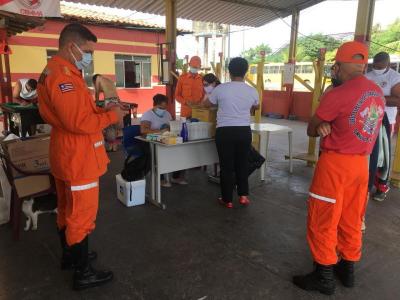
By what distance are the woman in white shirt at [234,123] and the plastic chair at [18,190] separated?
1775mm

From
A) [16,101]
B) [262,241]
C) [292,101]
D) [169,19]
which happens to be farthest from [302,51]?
[262,241]

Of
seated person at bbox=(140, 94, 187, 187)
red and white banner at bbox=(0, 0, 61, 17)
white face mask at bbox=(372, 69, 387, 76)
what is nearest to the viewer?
white face mask at bbox=(372, 69, 387, 76)

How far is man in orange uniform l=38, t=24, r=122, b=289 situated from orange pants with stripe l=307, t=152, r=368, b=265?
1.38 meters

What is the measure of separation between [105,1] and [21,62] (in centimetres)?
442

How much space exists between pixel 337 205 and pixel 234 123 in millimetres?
1644

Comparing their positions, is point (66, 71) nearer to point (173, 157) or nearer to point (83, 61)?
point (83, 61)

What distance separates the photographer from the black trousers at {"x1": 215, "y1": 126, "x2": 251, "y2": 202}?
3.55 meters

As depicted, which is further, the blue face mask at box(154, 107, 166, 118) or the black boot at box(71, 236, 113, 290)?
the blue face mask at box(154, 107, 166, 118)

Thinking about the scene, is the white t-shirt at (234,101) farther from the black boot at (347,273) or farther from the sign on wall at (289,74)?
the sign on wall at (289,74)

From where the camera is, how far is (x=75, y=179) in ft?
6.58

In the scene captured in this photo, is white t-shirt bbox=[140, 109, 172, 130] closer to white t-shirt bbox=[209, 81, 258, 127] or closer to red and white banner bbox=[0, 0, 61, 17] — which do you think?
white t-shirt bbox=[209, 81, 258, 127]

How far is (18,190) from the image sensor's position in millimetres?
2906

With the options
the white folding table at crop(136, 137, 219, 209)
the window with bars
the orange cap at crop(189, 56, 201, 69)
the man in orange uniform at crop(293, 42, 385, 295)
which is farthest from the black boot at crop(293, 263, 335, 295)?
the window with bars

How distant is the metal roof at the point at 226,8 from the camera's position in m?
8.03
